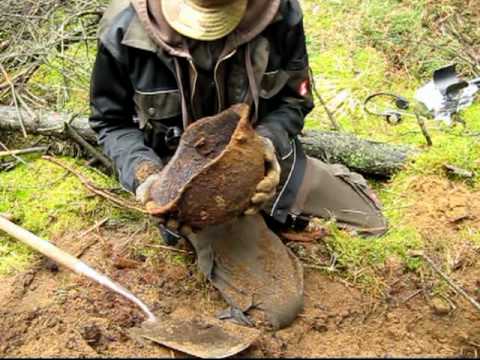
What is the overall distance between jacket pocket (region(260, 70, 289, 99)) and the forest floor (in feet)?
1.99

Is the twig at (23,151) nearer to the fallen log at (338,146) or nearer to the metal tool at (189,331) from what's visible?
the fallen log at (338,146)

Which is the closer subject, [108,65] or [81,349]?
[81,349]

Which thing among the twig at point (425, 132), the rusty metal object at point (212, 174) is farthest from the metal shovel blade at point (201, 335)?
the twig at point (425, 132)

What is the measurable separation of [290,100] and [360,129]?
3.82 ft

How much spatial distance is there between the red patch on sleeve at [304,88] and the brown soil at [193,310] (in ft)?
1.97

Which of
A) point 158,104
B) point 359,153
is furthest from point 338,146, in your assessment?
point 158,104

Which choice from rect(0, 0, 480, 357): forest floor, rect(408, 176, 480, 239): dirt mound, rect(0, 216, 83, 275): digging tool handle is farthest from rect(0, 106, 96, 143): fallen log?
rect(408, 176, 480, 239): dirt mound

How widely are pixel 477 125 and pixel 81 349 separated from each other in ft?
8.09

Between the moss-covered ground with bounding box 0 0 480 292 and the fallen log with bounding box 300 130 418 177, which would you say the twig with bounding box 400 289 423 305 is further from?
the fallen log with bounding box 300 130 418 177

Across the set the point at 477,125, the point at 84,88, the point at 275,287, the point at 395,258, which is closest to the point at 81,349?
the point at 275,287

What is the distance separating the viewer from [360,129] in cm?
382

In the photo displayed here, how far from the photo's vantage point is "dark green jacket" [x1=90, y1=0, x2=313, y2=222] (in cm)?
243

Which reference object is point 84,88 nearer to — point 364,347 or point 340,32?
point 340,32

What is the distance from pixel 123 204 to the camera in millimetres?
3002
